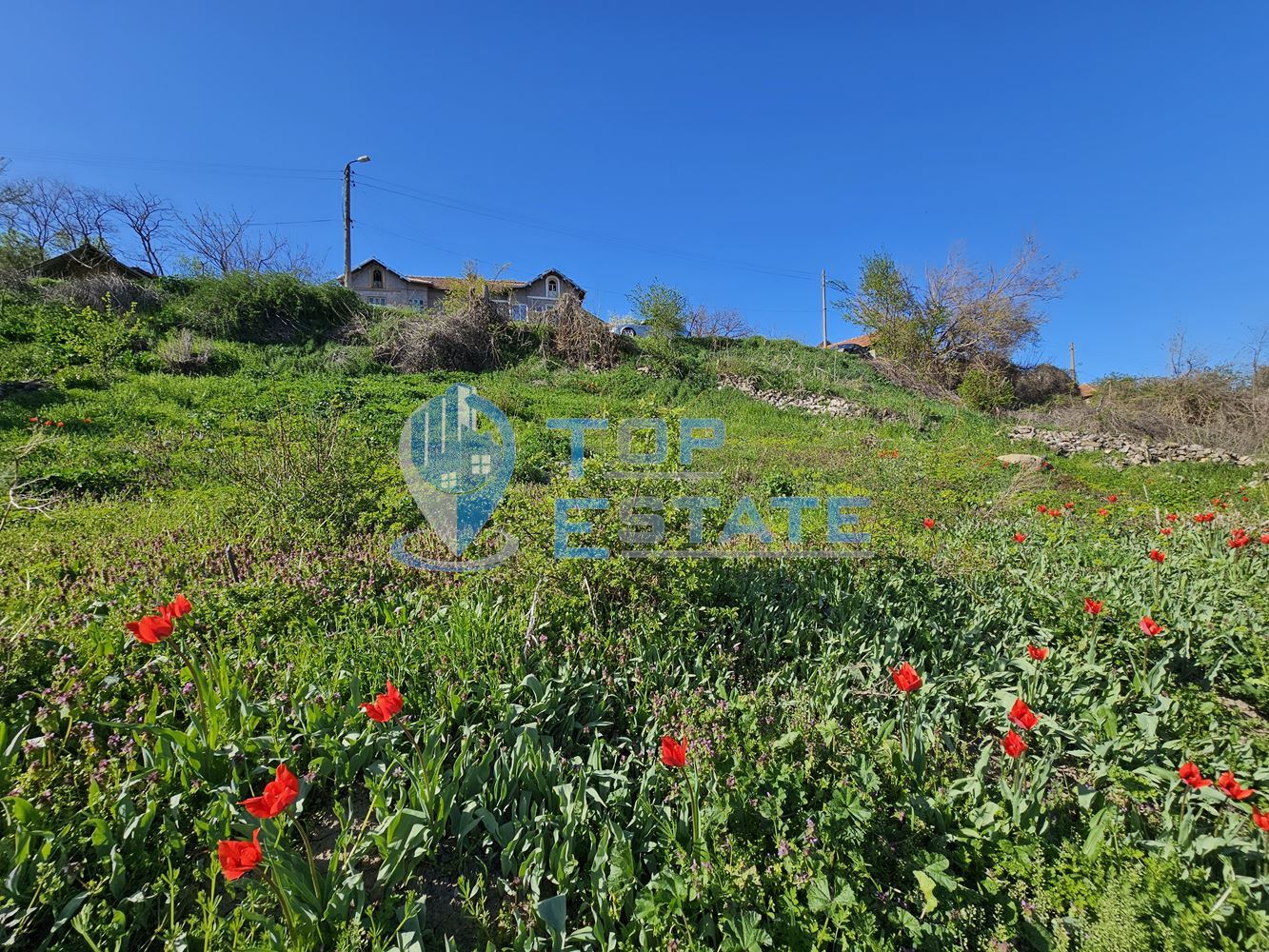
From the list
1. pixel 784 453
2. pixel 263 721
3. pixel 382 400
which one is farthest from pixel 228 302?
pixel 263 721

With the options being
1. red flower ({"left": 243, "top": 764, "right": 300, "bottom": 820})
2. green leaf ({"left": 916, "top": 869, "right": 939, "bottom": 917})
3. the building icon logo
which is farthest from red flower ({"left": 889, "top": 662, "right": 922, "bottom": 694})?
the building icon logo

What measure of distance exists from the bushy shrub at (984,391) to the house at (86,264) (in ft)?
90.9

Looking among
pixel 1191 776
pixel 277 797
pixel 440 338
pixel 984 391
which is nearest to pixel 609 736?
pixel 277 797

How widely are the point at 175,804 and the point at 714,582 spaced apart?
2533 mm

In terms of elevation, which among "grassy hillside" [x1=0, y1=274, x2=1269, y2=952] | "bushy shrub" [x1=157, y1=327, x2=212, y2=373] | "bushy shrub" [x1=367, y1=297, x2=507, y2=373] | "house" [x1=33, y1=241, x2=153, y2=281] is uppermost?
"house" [x1=33, y1=241, x2=153, y2=281]

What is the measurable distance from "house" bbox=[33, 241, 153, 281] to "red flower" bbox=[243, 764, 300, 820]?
20663mm

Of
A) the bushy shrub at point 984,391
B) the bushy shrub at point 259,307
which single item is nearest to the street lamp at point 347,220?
the bushy shrub at point 259,307

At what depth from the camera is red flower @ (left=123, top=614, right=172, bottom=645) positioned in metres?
1.67

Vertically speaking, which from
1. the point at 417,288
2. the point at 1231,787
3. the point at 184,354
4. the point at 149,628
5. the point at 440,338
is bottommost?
the point at 1231,787

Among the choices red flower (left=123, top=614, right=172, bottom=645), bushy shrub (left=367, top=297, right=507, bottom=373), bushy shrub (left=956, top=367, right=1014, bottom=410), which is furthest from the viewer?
bushy shrub (left=956, top=367, right=1014, bottom=410)

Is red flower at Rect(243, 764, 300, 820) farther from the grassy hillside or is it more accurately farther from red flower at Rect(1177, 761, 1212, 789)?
red flower at Rect(1177, 761, 1212, 789)

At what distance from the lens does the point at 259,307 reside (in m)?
13.6

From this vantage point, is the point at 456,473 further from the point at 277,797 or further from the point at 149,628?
the point at 277,797

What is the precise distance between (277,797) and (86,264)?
21963mm
